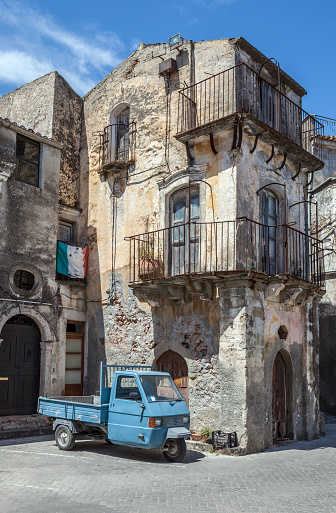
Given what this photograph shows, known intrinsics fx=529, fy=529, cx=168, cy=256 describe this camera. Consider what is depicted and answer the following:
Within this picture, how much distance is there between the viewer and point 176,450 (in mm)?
10477

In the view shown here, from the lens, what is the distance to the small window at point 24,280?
14.3 meters

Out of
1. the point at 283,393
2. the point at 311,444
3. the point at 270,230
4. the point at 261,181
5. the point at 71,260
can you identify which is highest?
the point at 261,181

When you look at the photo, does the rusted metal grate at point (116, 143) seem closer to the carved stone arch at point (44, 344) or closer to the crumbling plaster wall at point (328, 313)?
the carved stone arch at point (44, 344)

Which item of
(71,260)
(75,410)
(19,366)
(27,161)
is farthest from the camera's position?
(71,260)

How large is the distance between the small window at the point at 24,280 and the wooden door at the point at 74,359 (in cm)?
176

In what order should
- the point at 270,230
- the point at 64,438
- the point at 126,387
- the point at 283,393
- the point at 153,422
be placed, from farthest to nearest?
1. the point at 270,230
2. the point at 283,393
3. the point at 64,438
4. the point at 126,387
5. the point at 153,422

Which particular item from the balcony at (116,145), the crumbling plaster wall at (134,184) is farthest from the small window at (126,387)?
the balcony at (116,145)

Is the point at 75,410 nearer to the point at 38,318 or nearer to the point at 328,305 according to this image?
the point at 38,318

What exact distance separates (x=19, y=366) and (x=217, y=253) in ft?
20.1

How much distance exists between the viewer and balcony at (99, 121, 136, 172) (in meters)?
15.6

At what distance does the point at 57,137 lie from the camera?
16.7 metres

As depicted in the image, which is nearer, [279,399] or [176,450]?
[176,450]

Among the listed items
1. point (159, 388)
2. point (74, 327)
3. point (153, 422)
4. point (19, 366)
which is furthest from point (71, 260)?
point (153, 422)

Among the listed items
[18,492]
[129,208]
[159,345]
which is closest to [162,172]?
[129,208]
